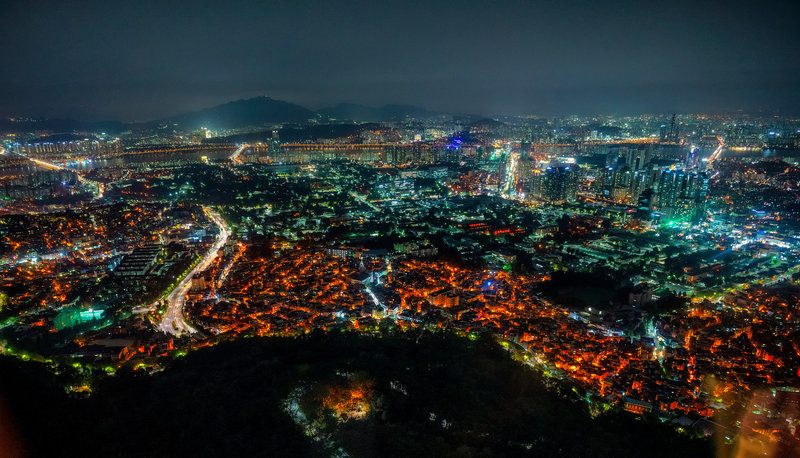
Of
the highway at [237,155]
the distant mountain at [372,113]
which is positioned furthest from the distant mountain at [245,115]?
the highway at [237,155]

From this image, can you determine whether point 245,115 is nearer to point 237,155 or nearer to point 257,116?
point 257,116

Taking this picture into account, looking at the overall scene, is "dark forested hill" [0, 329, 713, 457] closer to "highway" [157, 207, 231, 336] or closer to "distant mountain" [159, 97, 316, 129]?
"highway" [157, 207, 231, 336]

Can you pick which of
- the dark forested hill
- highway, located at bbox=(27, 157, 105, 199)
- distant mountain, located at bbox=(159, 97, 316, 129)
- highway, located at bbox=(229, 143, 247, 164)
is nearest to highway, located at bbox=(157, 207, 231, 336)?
the dark forested hill

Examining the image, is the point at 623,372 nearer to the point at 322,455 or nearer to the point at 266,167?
the point at 322,455

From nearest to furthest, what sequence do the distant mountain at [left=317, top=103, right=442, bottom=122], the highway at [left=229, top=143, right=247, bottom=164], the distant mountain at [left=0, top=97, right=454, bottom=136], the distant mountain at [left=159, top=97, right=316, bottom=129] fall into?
the highway at [left=229, top=143, right=247, bottom=164], the distant mountain at [left=0, top=97, right=454, bottom=136], the distant mountain at [left=159, top=97, right=316, bottom=129], the distant mountain at [left=317, top=103, right=442, bottom=122]

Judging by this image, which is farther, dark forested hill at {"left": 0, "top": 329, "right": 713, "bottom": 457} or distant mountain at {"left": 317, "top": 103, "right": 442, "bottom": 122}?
distant mountain at {"left": 317, "top": 103, "right": 442, "bottom": 122}

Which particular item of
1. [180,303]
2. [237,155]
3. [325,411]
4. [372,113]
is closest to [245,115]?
[372,113]

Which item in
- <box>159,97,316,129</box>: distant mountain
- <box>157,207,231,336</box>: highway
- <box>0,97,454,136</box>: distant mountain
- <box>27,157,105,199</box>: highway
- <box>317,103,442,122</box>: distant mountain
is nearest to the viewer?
<box>157,207,231,336</box>: highway

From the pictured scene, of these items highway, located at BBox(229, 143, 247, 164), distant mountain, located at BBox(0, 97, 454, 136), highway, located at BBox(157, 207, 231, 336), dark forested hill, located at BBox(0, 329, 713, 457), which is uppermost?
distant mountain, located at BBox(0, 97, 454, 136)
